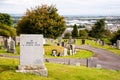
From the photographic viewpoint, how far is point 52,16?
153ft

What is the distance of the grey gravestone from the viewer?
17.3 m

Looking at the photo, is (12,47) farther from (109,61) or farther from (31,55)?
(31,55)

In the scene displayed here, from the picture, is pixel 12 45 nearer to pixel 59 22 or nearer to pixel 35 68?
pixel 59 22

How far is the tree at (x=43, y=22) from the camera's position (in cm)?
4480

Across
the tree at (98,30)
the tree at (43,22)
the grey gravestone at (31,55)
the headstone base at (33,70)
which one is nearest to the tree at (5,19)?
the tree at (98,30)

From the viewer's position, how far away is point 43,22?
1769 inches

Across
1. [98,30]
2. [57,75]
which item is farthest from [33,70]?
[98,30]

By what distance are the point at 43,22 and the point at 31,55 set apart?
2779 cm

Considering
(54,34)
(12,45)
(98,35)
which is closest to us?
(12,45)

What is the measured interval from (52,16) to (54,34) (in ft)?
8.92

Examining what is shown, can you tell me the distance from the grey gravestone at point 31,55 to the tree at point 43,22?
26.9m

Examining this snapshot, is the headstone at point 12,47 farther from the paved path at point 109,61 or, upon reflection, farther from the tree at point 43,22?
the paved path at point 109,61

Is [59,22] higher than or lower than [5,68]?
higher

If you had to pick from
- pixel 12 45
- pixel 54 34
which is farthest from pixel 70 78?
pixel 54 34
